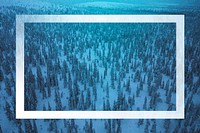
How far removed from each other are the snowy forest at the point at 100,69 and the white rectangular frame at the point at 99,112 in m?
0.03

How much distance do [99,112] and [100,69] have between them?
10.8 inches

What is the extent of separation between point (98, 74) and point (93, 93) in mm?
125

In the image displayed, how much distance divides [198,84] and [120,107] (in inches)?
20.6

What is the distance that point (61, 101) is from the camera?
2.73 m

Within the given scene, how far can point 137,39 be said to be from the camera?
9.04 ft

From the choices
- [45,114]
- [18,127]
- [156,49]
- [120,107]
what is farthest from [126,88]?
[18,127]

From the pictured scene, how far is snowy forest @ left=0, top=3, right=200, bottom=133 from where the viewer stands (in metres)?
2.72

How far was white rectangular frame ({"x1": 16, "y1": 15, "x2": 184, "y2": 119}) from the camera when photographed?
8.90 feet

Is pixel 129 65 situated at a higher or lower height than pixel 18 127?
higher

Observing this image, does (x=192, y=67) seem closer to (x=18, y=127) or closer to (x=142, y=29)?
(x=142, y=29)

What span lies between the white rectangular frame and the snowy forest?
0.03 meters

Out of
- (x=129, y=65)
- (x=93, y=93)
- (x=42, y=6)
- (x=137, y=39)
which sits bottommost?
(x=93, y=93)

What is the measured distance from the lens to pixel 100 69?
A: 8.96 feet

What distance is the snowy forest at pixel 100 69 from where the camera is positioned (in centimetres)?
272
